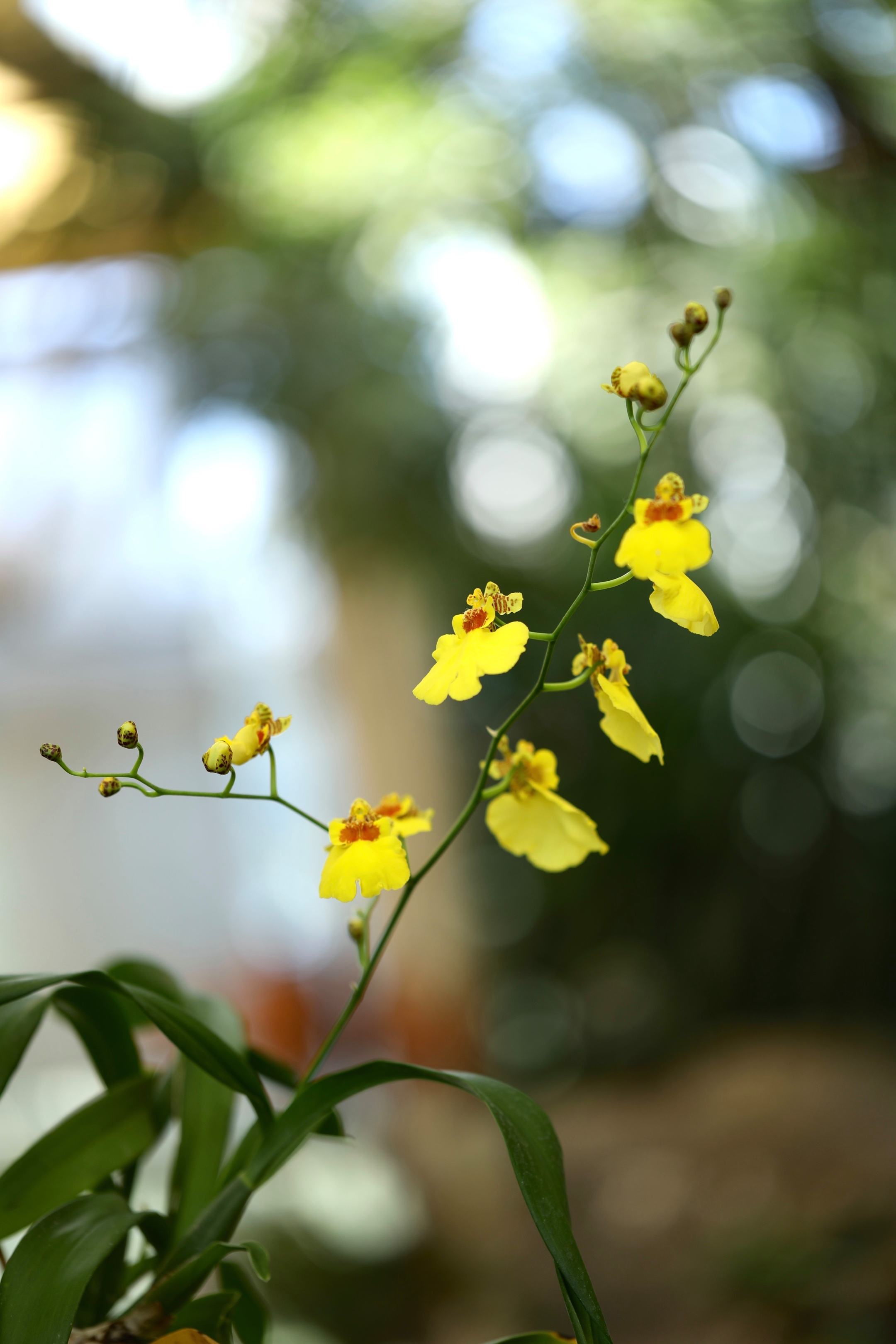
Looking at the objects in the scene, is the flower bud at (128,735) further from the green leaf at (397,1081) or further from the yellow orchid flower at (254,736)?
the green leaf at (397,1081)

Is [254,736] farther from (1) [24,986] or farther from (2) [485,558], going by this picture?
(2) [485,558]

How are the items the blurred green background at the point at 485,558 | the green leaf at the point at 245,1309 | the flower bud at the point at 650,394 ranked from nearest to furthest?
the flower bud at the point at 650,394, the green leaf at the point at 245,1309, the blurred green background at the point at 485,558

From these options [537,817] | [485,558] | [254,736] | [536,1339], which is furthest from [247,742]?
[485,558]

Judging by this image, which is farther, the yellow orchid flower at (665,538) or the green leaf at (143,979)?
the green leaf at (143,979)

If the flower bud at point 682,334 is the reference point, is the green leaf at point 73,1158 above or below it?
below

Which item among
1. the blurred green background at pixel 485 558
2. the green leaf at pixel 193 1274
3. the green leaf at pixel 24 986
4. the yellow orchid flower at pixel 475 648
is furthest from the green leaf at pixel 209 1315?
the blurred green background at pixel 485 558

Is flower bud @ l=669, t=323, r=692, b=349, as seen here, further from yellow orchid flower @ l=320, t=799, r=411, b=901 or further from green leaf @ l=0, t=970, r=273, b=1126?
green leaf @ l=0, t=970, r=273, b=1126

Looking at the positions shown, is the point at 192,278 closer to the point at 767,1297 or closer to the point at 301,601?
the point at 301,601

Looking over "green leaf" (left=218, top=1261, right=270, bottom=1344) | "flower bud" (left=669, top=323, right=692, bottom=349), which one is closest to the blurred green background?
"green leaf" (left=218, top=1261, right=270, bottom=1344)
